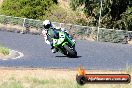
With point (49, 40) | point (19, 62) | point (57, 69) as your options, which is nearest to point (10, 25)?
point (49, 40)

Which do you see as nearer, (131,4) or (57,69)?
(57,69)

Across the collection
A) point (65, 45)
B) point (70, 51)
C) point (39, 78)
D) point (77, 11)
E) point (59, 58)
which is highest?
point (39, 78)

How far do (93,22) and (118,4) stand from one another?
10.9 feet

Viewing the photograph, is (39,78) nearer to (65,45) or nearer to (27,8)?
(65,45)

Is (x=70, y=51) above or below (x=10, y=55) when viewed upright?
above

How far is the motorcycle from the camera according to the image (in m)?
24.3

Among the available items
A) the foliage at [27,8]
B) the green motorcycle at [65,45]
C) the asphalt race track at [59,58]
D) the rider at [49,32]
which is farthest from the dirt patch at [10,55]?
the foliage at [27,8]

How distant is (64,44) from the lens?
24297 mm

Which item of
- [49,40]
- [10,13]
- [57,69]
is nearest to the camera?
[57,69]

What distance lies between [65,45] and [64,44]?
85 mm

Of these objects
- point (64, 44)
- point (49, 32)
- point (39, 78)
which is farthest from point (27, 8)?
point (39, 78)

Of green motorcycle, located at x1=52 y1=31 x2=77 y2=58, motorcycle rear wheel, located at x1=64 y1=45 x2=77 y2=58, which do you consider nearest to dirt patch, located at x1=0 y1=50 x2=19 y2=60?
green motorcycle, located at x1=52 y1=31 x2=77 y2=58

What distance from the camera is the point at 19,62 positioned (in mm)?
21547

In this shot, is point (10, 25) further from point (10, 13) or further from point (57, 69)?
point (57, 69)
